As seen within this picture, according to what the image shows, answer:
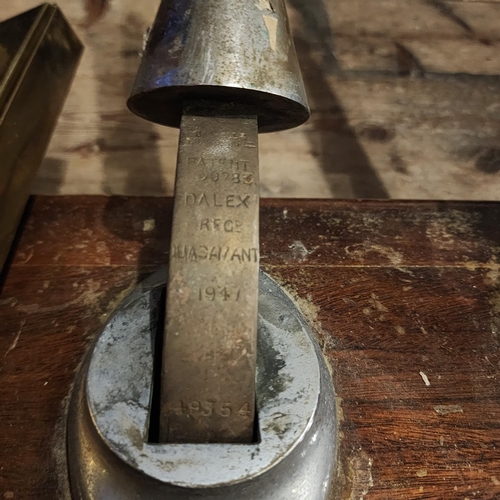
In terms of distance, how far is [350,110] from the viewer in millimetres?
1029

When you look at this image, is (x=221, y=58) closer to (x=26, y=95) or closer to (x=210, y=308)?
(x=210, y=308)

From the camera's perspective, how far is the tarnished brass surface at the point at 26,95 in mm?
685

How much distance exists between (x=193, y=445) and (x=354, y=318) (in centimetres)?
29

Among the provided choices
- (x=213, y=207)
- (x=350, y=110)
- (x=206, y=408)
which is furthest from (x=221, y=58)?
(x=350, y=110)

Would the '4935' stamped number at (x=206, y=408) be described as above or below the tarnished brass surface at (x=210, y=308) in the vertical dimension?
below

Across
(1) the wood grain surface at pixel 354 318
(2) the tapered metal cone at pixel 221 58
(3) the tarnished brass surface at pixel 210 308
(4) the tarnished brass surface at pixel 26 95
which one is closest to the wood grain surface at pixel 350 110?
(4) the tarnished brass surface at pixel 26 95

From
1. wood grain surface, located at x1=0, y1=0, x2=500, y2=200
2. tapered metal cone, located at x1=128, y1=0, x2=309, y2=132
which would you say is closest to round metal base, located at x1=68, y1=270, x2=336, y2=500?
tapered metal cone, located at x1=128, y1=0, x2=309, y2=132

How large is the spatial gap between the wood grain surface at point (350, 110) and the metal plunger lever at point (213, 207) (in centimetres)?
52

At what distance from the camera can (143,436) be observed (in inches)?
18.7

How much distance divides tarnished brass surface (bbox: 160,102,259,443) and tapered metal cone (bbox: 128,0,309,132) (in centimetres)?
8

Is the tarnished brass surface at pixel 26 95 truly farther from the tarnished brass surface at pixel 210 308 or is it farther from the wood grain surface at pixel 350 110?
the tarnished brass surface at pixel 210 308

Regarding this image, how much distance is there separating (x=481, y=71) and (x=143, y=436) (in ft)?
3.00

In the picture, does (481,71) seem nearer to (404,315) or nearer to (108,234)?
(404,315)

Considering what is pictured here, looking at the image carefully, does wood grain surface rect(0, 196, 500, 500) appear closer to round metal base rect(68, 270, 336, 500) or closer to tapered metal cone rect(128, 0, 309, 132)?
round metal base rect(68, 270, 336, 500)
